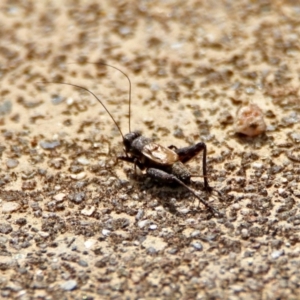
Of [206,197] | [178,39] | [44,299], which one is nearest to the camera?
[44,299]

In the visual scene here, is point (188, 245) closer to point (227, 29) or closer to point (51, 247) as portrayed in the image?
point (51, 247)

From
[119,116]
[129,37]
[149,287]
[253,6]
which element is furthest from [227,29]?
[149,287]

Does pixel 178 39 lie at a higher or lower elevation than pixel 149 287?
higher

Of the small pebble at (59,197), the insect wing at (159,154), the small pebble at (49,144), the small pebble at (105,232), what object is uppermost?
the insect wing at (159,154)

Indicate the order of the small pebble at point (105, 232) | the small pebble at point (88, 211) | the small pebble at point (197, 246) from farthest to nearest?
1. the small pebble at point (88, 211)
2. the small pebble at point (105, 232)
3. the small pebble at point (197, 246)

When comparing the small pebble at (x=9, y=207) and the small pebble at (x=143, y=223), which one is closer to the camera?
the small pebble at (x=143, y=223)

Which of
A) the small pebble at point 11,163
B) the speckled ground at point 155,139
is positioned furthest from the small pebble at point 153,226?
the small pebble at point 11,163

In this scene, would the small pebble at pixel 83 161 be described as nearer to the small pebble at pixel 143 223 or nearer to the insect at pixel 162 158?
the insect at pixel 162 158

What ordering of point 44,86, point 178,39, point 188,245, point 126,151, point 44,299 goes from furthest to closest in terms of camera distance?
point 178,39 → point 44,86 → point 126,151 → point 188,245 → point 44,299
